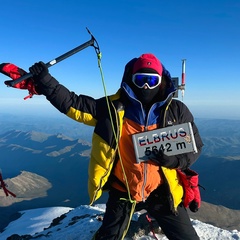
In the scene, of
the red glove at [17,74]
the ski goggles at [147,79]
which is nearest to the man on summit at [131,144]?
the ski goggles at [147,79]

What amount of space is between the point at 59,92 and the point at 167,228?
15.1ft

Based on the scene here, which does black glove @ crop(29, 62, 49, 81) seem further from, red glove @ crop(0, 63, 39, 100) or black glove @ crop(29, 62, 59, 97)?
red glove @ crop(0, 63, 39, 100)

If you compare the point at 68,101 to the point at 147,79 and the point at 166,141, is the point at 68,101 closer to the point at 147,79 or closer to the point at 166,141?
the point at 147,79

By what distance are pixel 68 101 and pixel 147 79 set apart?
201 cm

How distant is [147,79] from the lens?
7.08 m

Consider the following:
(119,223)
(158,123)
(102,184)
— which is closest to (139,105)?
(158,123)

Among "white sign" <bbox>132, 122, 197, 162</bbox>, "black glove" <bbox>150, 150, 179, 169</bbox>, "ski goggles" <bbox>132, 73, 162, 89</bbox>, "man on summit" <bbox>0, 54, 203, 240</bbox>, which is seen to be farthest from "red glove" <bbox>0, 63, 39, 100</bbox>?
"black glove" <bbox>150, 150, 179, 169</bbox>

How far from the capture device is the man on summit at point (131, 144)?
23.1ft

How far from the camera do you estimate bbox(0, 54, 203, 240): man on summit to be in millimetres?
7051

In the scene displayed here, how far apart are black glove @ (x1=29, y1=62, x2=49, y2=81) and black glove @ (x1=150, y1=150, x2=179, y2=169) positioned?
328 centimetres

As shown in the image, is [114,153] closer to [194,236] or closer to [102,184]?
[102,184]

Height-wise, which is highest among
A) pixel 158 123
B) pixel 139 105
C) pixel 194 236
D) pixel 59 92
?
pixel 59 92

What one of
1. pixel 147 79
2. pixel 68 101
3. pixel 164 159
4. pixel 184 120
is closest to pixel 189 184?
pixel 164 159

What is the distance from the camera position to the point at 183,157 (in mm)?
7445
